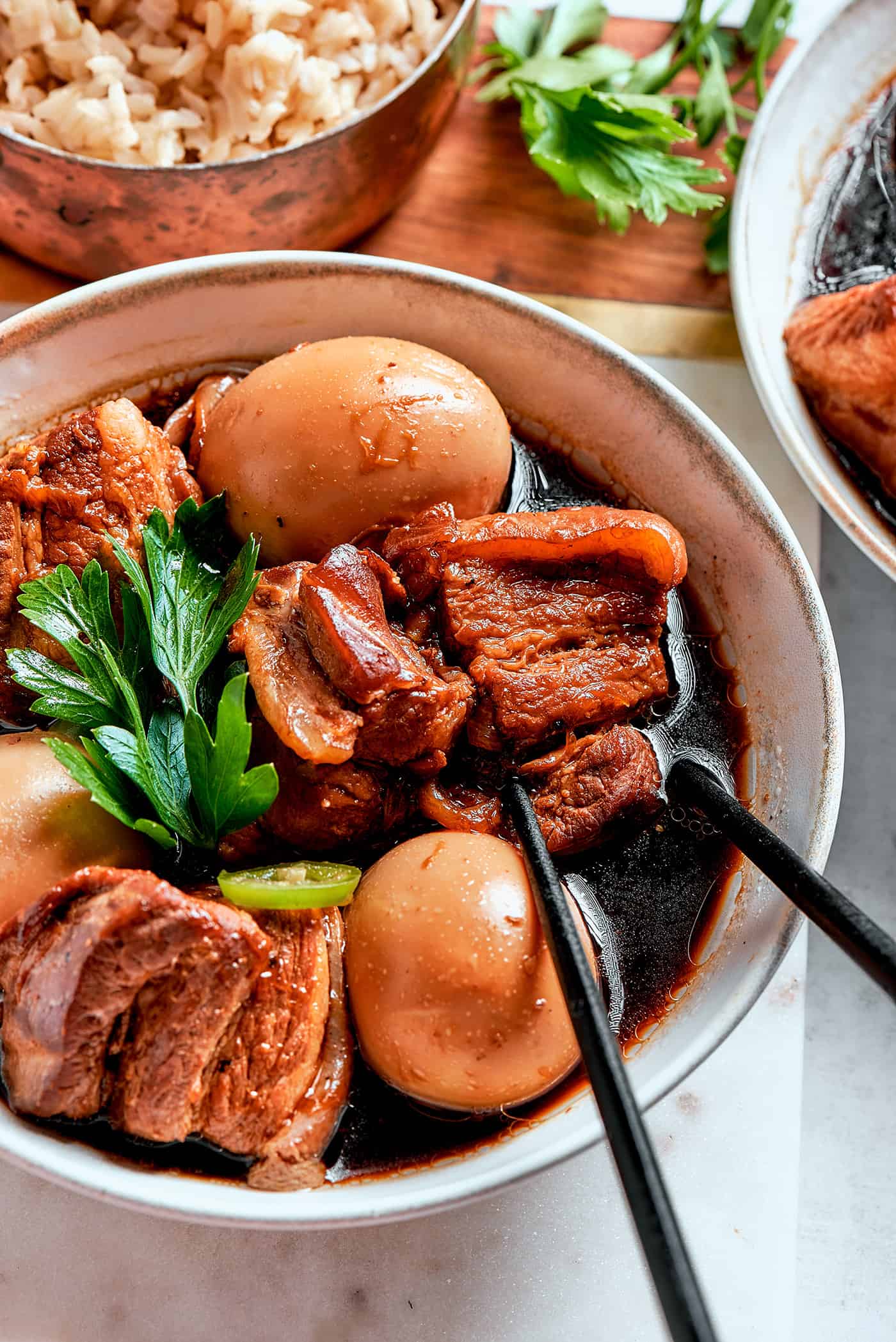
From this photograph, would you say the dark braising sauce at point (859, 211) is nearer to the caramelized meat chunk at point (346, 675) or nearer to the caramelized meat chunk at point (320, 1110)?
the caramelized meat chunk at point (346, 675)

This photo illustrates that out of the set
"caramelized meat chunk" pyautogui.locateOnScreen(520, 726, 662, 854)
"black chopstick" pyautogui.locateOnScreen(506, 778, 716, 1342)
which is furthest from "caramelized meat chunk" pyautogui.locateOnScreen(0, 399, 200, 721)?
"black chopstick" pyautogui.locateOnScreen(506, 778, 716, 1342)

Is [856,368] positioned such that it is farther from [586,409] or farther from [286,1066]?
[286,1066]

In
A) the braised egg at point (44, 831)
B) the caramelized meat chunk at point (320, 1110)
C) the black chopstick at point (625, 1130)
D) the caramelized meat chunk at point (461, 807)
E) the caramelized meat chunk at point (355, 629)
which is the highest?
the caramelized meat chunk at point (355, 629)

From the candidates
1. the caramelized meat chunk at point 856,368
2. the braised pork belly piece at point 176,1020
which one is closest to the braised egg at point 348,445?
the braised pork belly piece at point 176,1020

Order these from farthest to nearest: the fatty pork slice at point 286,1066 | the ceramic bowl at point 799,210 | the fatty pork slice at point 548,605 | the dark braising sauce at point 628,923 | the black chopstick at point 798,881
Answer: the ceramic bowl at point 799,210, the fatty pork slice at point 548,605, the dark braising sauce at point 628,923, the fatty pork slice at point 286,1066, the black chopstick at point 798,881

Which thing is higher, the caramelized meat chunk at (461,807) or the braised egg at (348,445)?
the braised egg at (348,445)

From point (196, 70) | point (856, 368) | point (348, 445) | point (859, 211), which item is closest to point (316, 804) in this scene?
point (348, 445)

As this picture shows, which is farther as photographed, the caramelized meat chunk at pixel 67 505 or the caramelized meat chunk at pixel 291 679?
the caramelized meat chunk at pixel 67 505
